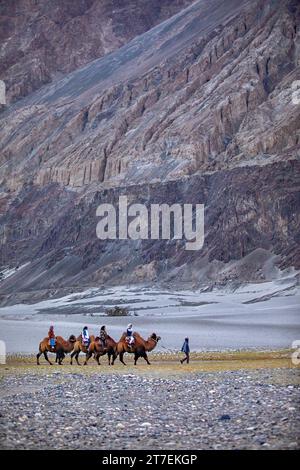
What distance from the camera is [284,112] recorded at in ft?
313

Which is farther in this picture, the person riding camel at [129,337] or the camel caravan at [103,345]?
the camel caravan at [103,345]

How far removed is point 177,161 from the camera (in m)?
A: 101

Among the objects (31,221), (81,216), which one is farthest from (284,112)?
(31,221)

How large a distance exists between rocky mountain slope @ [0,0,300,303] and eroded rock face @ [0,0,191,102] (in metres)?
39.8

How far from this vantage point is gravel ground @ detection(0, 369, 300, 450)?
1134 centimetres

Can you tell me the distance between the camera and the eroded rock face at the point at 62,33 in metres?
176

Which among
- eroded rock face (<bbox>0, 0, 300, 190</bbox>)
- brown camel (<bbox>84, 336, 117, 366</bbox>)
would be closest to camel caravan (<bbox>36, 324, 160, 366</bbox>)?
brown camel (<bbox>84, 336, 117, 366</bbox>)

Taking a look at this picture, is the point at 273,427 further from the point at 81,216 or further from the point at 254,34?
the point at 254,34

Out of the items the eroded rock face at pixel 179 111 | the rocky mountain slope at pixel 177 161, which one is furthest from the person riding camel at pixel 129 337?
the eroded rock face at pixel 179 111

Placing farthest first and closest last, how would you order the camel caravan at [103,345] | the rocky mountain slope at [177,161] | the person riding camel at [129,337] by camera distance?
the rocky mountain slope at [177,161] → the camel caravan at [103,345] → the person riding camel at [129,337]

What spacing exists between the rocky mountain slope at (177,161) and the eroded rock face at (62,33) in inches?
1566

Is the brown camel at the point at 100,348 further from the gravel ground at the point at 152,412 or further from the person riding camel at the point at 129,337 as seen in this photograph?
the gravel ground at the point at 152,412

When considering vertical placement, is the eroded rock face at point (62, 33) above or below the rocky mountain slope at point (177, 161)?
above

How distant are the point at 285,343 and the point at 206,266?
147 feet
